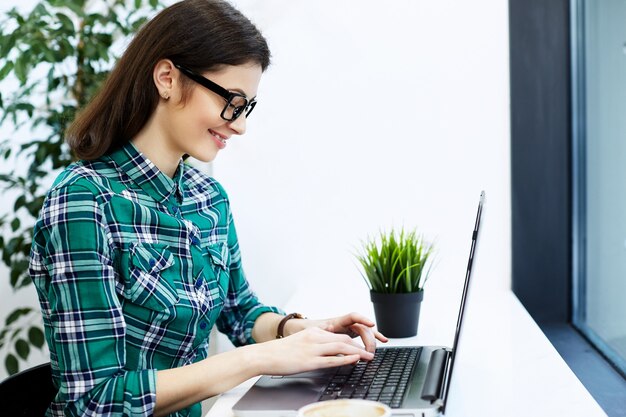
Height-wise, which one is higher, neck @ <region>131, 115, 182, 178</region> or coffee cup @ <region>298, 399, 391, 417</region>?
neck @ <region>131, 115, 182, 178</region>

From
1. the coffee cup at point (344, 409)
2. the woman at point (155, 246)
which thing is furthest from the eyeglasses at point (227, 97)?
the coffee cup at point (344, 409)

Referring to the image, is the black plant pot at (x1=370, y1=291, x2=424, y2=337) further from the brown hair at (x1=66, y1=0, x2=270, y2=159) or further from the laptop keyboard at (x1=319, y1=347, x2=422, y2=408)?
the brown hair at (x1=66, y1=0, x2=270, y2=159)

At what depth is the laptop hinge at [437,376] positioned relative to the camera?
2.93ft

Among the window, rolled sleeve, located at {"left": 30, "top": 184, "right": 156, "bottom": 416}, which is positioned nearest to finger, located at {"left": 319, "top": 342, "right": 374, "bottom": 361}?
rolled sleeve, located at {"left": 30, "top": 184, "right": 156, "bottom": 416}

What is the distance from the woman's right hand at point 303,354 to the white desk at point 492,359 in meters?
0.08

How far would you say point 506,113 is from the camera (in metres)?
1.85

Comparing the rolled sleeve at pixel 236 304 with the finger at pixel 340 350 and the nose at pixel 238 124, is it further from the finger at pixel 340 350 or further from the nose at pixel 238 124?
the finger at pixel 340 350

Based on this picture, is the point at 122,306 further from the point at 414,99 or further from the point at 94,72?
the point at 94,72

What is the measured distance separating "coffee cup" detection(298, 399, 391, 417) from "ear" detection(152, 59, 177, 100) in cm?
67

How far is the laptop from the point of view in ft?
2.91

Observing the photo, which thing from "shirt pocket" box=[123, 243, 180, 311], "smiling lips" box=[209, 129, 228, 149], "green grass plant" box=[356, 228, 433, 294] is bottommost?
"green grass plant" box=[356, 228, 433, 294]

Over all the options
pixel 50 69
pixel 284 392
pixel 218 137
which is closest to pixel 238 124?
pixel 218 137

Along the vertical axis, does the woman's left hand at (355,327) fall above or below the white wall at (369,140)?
below

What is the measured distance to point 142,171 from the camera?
121cm
